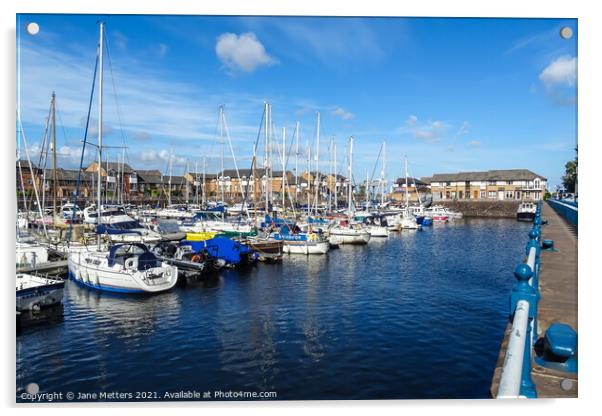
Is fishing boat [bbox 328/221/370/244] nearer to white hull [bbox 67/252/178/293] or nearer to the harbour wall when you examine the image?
white hull [bbox 67/252/178/293]

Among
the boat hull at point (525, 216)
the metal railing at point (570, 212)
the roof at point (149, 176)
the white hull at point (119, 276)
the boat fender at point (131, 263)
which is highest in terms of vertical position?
the roof at point (149, 176)

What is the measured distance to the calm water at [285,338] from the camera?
32.0 ft

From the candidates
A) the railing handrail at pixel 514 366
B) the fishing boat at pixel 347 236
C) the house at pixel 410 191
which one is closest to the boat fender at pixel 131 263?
the railing handrail at pixel 514 366

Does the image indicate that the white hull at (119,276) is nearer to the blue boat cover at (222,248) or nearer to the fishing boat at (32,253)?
the fishing boat at (32,253)

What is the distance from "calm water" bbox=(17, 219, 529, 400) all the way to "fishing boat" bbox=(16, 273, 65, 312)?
0.70 metres

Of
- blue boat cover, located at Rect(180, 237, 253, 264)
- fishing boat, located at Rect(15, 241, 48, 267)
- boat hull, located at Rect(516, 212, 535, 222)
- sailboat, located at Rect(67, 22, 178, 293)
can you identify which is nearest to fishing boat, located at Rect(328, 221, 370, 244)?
blue boat cover, located at Rect(180, 237, 253, 264)

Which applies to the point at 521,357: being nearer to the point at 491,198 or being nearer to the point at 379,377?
the point at 379,377

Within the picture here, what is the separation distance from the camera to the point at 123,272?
18.5 m

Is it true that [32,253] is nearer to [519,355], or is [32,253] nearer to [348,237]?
[519,355]

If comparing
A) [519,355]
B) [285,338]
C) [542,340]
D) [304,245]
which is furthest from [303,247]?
[519,355]

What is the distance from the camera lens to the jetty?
132 inches

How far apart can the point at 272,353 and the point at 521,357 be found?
8.89m
